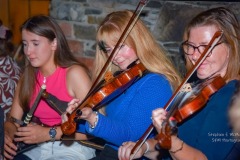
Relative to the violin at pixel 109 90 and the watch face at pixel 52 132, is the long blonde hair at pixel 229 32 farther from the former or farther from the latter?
the watch face at pixel 52 132

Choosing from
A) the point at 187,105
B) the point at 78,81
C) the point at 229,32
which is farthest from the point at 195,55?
the point at 78,81

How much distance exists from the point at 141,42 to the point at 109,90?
319 millimetres

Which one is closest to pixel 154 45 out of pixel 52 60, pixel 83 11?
pixel 52 60

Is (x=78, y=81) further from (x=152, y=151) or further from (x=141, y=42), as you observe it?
(x=152, y=151)

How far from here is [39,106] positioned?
230 centimetres

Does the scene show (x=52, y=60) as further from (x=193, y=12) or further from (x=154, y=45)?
(x=193, y=12)

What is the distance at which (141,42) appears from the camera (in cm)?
199

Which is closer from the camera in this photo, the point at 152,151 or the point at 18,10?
the point at 152,151

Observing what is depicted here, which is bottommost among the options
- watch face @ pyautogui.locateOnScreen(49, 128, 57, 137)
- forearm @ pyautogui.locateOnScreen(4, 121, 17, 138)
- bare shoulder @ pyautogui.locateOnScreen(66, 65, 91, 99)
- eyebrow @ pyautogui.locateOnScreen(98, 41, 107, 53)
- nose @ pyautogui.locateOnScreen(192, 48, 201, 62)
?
forearm @ pyautogui.locateOnScreen(4, 121, 17, 138)

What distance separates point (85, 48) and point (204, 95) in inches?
77.7

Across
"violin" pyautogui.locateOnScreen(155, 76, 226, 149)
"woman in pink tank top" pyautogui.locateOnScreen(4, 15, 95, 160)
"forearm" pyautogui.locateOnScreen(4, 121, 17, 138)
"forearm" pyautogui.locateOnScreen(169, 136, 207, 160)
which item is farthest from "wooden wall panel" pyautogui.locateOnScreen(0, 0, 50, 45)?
"forearm" pyautogui.locateOnScreen(169, 136, 207, 160)

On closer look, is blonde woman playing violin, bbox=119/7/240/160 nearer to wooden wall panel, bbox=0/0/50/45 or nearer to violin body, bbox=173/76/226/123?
violin body, bbox=173/76/226/123

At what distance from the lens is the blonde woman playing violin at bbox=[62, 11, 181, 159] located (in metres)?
1.86

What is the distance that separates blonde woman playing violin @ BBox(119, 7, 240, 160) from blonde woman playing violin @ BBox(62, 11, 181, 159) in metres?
0.14
